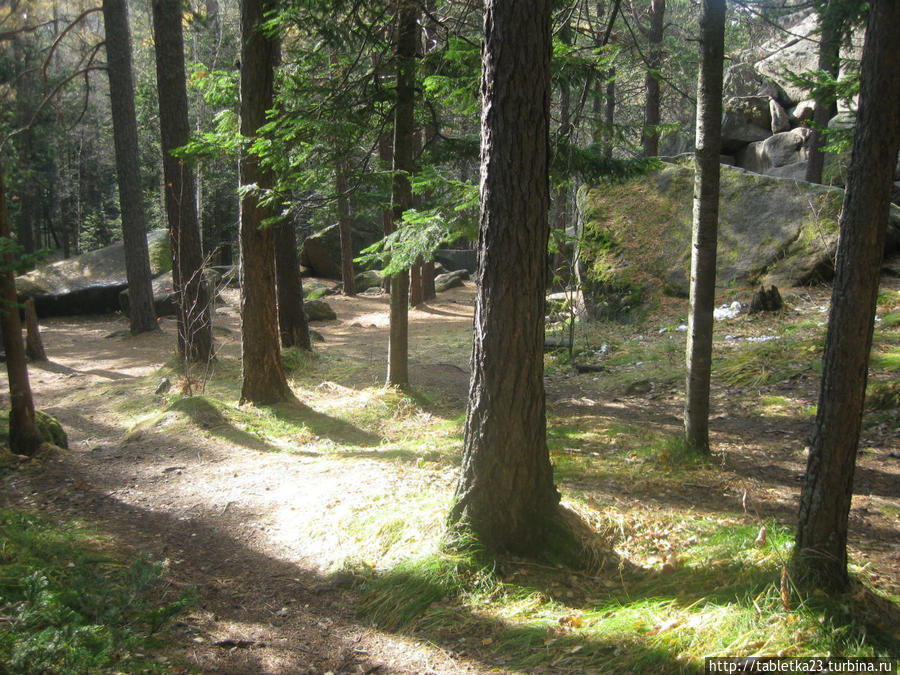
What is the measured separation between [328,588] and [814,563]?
2.99m

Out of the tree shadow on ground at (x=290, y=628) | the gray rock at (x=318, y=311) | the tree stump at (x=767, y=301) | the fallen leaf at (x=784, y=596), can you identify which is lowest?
the tree shadow on ground at (x=290, y=628)

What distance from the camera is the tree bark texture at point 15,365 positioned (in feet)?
18.4

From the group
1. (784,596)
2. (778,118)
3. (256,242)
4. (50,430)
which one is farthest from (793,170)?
(50,430)

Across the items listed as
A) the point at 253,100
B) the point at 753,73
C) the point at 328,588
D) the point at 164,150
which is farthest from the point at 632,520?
the point at 753,73

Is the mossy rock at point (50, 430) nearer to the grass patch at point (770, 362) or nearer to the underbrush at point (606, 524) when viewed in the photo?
the underbrush at point (606, 524)

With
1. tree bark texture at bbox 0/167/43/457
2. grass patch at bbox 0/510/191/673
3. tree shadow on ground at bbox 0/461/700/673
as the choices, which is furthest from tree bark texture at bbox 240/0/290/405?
grass patch at bbox 0/510/191/673

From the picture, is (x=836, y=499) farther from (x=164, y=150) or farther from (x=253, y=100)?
(x=164, y=150)

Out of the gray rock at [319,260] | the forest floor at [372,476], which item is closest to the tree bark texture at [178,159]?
the forest floor at [372,476]

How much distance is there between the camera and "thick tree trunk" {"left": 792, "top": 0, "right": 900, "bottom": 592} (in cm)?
301

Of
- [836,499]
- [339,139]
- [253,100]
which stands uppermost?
[253,100]

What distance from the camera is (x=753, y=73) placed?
69.2 ft

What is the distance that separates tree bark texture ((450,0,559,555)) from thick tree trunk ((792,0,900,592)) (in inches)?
63.4

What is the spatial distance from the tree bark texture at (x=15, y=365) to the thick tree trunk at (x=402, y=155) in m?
3.94

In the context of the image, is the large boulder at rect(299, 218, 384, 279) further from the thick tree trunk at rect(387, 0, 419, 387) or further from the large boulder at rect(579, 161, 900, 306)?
the thick tree trunk at rect(387, 0, 419, 387)
